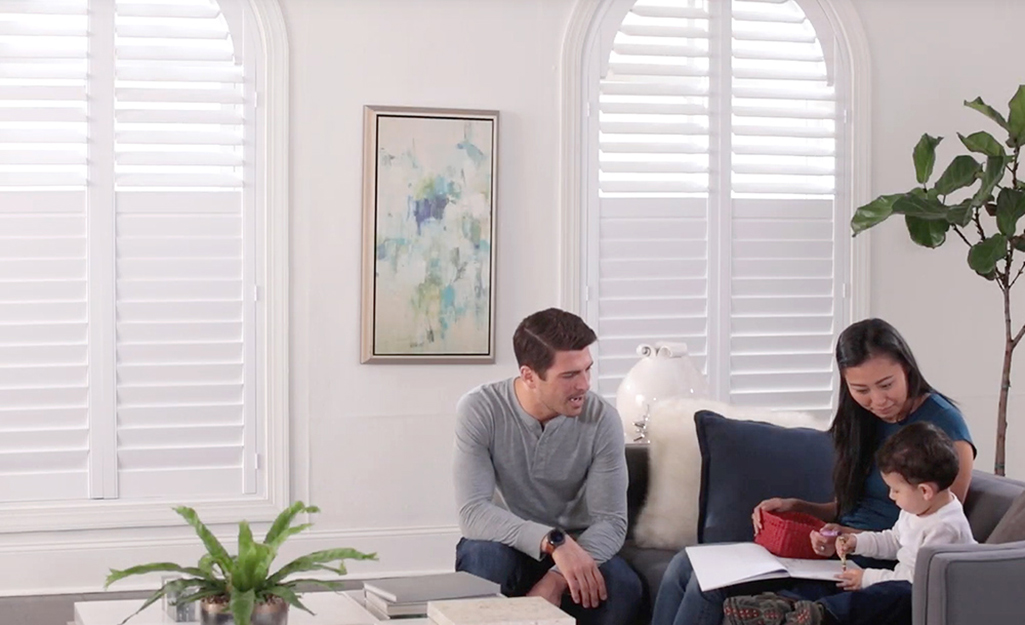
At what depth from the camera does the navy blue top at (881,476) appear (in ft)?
9.89

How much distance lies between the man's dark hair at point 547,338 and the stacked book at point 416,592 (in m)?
0.65

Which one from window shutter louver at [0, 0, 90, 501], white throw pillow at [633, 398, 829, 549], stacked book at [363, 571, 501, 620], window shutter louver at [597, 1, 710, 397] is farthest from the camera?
window shutter louver at [597, 1, 710, 397]

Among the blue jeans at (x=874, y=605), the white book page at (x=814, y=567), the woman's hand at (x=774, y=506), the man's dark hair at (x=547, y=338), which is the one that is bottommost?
the blue jeans at (x=874, y=605)

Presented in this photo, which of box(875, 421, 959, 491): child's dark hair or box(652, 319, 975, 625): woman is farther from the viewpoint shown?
box(652, 319, 975, 625): woman

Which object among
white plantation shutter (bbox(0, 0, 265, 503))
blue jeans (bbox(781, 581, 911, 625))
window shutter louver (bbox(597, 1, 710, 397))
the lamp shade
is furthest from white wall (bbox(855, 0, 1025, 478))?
blue jeans (bbox(781, 581, 911, 625))

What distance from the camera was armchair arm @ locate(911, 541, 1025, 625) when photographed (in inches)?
99.0

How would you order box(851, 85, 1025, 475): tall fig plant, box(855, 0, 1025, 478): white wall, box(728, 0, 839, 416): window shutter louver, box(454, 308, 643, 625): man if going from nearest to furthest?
box(454, 308, 643, 625): man
box(851, 85, 1025, 475): tall fig plant
box(728, 0, 839, 416): window shutter louver
box(855, 0, 1025, 478): white wall

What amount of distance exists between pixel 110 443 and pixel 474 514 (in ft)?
6.29

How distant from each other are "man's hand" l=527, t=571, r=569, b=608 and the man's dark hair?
0.50m

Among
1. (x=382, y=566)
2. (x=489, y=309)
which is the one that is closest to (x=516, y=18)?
(x=489, y=309)

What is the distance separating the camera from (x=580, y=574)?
3211 mm

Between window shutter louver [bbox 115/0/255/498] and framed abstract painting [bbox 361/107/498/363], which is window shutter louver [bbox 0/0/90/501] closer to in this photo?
window shutter louver [bbox 115/0/255/498]

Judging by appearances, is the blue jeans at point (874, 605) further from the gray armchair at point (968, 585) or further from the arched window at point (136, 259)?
the arched window at point (136, 259)

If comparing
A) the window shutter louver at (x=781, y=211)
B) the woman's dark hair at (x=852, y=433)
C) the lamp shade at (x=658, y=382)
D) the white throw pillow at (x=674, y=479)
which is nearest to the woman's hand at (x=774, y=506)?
the woman's dark hair at (x=852, y=433)
